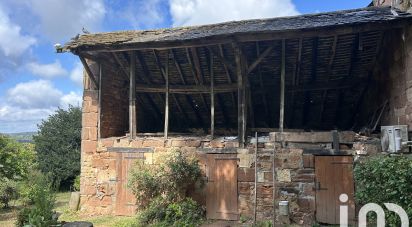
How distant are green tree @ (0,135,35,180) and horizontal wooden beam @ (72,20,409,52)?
14.3 feet

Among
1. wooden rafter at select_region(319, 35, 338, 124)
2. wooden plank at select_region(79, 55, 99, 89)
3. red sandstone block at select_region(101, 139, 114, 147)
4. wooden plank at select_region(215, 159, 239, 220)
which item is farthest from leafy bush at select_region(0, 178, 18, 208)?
wooden rafter at select_region(319, 35, 338, 124)

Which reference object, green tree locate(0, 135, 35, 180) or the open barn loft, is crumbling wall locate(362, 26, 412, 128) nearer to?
the open barn loft

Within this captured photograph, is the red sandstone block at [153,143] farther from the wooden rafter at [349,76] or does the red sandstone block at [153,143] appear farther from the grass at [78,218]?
the wooden rafter at [349,76]

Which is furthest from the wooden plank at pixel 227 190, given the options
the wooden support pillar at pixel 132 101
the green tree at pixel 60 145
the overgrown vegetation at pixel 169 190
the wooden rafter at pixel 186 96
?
the green tree at pixel 60 145

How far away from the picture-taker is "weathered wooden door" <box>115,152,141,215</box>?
9516mm

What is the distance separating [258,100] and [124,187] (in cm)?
496

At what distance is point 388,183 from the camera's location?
19.1ft

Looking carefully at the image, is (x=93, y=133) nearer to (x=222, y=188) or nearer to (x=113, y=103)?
(x=113, y=103)

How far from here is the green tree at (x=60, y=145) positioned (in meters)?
15.0

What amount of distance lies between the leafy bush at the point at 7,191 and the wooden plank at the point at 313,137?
8.79 metres

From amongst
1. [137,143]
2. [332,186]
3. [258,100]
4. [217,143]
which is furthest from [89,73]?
[332,186]

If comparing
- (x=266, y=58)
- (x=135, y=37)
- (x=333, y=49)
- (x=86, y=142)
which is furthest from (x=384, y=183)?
(x=86, y=142)

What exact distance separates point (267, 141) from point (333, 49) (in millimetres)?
2888

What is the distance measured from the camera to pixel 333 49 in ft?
28.3
